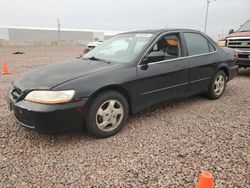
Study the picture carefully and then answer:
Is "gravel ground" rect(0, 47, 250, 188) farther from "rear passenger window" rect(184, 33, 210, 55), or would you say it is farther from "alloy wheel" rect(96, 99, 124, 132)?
"rear passenger window" rect(184, 33, 210, 55)

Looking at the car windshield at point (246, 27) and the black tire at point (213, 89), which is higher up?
the car windshield at point (246, 27)

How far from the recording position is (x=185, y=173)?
8.23ft

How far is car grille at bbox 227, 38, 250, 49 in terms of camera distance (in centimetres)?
730

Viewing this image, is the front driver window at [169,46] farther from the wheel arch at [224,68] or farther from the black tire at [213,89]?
the wheel arch at [224,68]

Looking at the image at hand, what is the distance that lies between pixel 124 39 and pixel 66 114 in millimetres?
2044

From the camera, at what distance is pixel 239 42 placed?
7547 millimetres

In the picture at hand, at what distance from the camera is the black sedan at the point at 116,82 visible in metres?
2.88

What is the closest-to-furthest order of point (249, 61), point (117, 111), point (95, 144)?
point (95, 144)
point (117, 111)
point (249, 61)

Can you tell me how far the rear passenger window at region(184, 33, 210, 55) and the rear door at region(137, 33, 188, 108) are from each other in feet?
0.85

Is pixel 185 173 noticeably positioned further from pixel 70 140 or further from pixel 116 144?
pixel 70 140

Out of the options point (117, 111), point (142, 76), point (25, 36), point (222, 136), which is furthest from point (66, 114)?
point (25, 36)

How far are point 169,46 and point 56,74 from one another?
82.1 inches

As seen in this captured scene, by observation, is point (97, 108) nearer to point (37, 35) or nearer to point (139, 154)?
point (139, 154)

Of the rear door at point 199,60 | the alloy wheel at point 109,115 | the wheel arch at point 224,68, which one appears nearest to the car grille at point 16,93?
the alloy wheel at point 109,115
